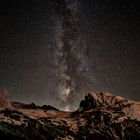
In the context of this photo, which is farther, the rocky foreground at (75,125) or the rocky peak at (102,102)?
the rocky peak at (102,102)

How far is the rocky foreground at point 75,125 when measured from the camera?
23516 millimetres

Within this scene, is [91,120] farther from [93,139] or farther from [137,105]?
[137,105]

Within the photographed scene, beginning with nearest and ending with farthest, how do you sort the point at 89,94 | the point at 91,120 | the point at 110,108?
the point at 91,120 → the point at 110,108 → the point at 89,94

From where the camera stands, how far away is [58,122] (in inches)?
967

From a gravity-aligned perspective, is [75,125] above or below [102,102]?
below

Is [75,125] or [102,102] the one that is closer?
[75,125]

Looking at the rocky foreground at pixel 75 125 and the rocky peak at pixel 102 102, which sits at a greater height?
the rocky peak at pixel 102 102

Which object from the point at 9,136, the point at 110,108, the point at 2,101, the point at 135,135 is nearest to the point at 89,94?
the point at 110,108

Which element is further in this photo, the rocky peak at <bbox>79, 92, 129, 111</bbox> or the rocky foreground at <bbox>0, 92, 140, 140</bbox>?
the rocky peak at <bbox>79, 92, 129, 111</bbox>

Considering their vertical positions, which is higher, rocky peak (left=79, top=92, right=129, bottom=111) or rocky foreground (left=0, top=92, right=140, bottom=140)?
rocky peak (left=79, top=92, right=129, bottom=111)

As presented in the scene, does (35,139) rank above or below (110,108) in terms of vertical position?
below

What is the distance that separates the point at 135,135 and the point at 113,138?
7.48ft

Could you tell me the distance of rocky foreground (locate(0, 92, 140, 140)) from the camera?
23.5m

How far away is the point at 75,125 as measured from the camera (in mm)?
24703
